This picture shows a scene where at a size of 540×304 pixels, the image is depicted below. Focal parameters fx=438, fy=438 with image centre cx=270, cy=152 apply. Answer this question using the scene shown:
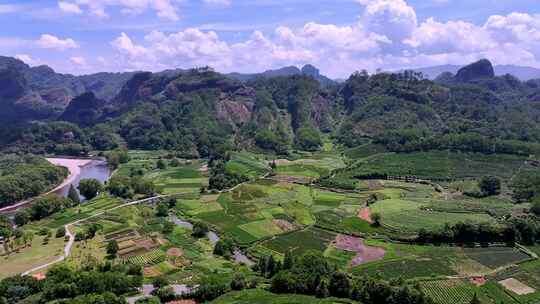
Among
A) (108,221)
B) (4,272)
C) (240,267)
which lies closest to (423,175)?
(240,267)

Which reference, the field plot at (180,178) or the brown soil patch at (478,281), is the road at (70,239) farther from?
the brown soil patch at (478,281)

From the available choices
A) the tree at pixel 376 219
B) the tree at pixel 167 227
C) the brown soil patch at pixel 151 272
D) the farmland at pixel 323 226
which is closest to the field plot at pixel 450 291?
the farmland at pixel 323 226

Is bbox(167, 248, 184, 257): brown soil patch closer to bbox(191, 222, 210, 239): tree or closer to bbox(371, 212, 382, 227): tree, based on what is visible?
bbox(191, 222, 210, 239): tree

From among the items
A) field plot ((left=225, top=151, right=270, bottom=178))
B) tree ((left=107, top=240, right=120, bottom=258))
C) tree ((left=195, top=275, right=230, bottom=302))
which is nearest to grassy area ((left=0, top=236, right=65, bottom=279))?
tree ((left=107, top=240, right=120, bottom=258))

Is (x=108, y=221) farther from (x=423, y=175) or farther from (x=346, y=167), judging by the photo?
(x=423, y=175)

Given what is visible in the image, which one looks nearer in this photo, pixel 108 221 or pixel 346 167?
pixel 108 221

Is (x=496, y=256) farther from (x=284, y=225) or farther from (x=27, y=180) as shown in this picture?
(x=27, y=180)
